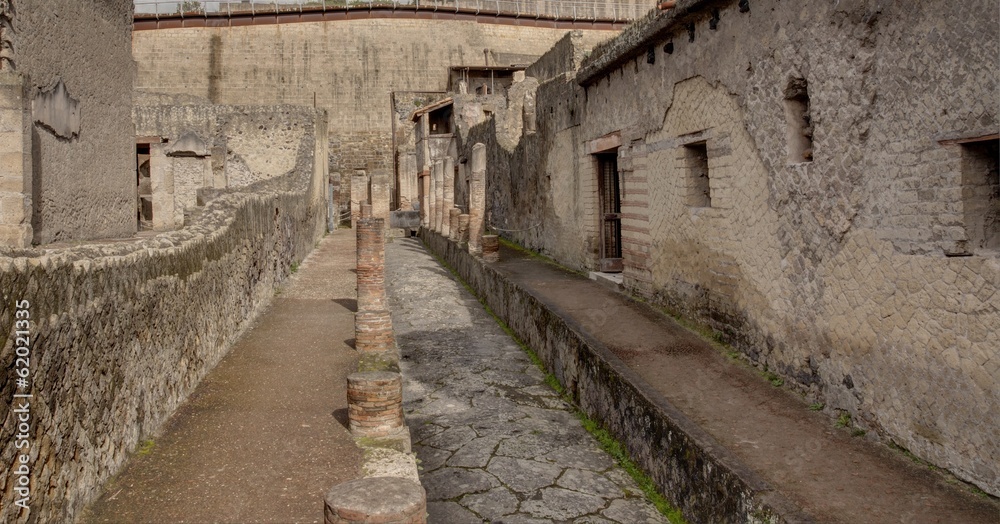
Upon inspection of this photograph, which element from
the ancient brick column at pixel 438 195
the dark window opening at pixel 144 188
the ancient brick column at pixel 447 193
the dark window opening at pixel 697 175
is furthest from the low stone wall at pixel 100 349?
Answer: the ancient brick column at pixel 438 195

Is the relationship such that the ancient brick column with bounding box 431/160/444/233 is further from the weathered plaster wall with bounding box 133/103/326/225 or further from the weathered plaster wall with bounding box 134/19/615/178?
the weathered plaster wall with bounding box 134/19/615/178

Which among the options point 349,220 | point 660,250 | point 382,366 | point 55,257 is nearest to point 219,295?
point 382,366

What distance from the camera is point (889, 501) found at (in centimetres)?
314

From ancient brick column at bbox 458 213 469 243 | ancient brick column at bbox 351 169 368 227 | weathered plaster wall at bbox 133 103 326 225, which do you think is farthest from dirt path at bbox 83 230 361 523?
ancient brick column at bbox 351 169 368 227

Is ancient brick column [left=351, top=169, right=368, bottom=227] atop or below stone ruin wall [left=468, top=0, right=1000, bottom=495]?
atop

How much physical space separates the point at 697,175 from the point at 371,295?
3.32 metres

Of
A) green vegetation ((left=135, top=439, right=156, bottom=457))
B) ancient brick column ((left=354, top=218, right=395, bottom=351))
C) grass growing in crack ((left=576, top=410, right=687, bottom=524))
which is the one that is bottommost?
grass growing in crack ((left=576, top=410, right=687, bottom=524))

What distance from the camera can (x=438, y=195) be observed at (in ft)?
56.6

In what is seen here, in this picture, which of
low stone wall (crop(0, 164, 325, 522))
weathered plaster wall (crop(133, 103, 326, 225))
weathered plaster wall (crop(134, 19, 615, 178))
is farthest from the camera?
weathered plaster wall (crop(134, 19, 615, 178))

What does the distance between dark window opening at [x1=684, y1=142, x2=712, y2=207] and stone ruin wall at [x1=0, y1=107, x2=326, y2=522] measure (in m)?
4.05

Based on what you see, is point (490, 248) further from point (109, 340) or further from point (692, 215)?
point (109, 340)

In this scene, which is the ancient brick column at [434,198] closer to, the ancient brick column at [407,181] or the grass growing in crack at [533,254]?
the grass growing in crack at [533,254]

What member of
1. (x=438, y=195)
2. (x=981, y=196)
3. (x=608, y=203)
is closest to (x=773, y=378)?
(x=981, y=196)

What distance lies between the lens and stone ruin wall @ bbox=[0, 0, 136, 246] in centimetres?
588
